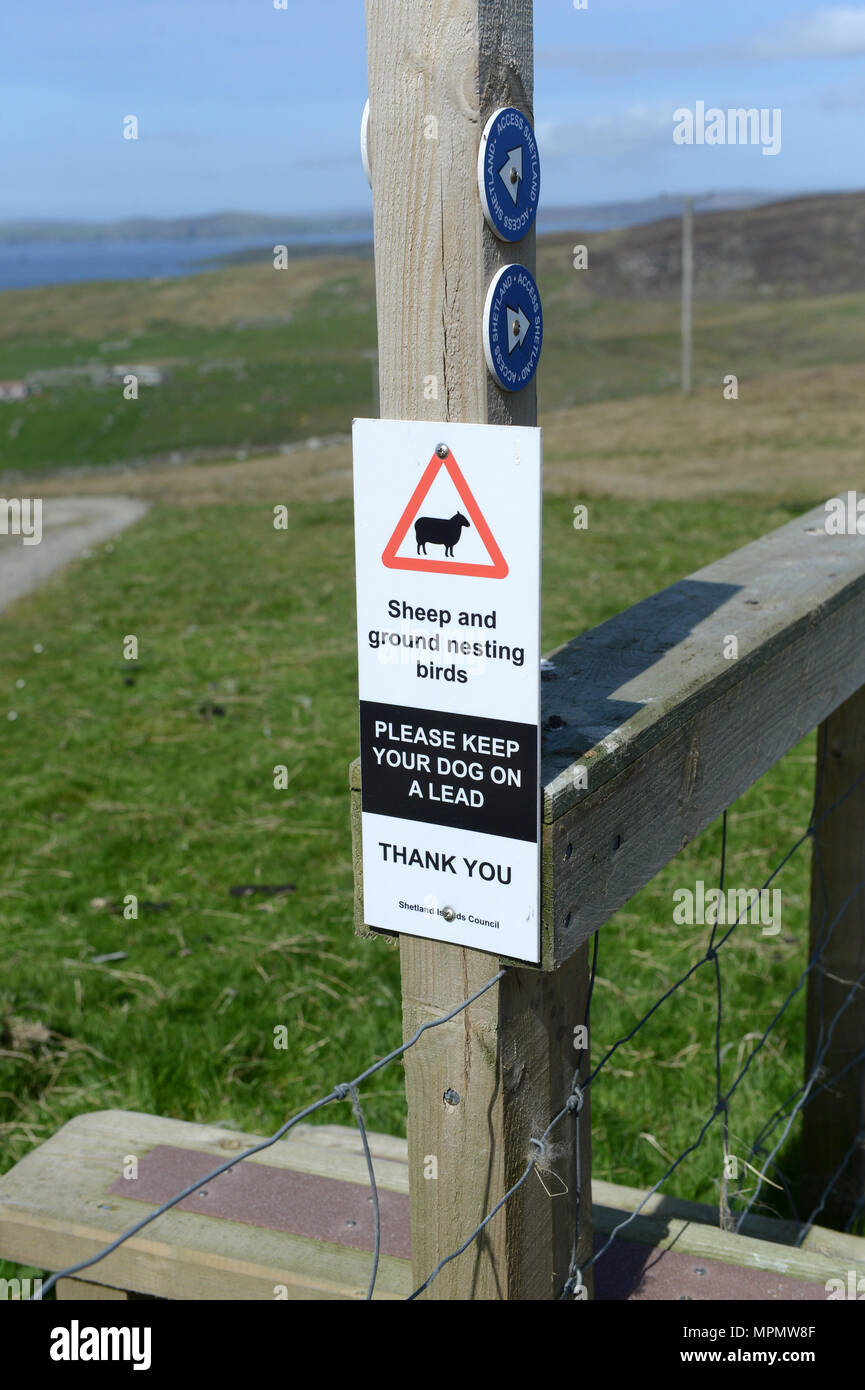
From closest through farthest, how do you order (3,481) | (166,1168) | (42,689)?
1. (166,1168)
2. (42,689)
3. (3,481)

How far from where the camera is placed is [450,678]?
1415mm

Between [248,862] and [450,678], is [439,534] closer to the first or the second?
[450,678]

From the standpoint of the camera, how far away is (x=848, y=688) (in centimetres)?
250

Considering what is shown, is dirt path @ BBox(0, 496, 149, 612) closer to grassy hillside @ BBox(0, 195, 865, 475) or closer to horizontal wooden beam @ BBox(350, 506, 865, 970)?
grassy hillside @ BBox(0, 195, 865, 475)

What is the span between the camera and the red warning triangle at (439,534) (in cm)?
134

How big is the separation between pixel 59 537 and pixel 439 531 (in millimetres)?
12901

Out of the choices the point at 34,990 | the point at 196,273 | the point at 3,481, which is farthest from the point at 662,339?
the point at 196,273

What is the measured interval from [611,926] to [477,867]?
326 cm

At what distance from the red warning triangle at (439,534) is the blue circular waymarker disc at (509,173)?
0.24 metres

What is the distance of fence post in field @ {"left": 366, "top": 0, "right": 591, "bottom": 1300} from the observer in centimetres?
130

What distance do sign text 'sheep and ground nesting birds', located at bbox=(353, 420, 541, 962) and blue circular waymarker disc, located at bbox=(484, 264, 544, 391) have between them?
0.27 feet

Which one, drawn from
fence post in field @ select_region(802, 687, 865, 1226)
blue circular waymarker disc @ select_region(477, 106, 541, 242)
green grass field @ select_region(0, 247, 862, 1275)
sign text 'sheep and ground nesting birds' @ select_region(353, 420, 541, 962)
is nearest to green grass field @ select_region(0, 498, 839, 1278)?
green grass field @ select_region(0, 247, 862, 1275)

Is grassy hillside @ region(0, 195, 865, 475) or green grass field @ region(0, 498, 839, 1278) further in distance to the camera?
grassy hillside @ region(0, 195, 865, 475)
